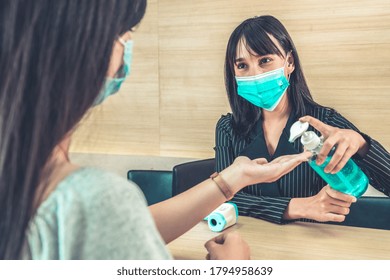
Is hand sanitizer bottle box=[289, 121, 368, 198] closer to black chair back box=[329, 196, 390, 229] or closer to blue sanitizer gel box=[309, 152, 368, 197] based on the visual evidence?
blue sanitizer gel box=[309, 152, 368, 197]

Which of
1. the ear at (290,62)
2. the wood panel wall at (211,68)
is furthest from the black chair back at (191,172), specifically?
the ear at (290,62)

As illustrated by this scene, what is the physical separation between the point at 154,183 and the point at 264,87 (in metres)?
0.42

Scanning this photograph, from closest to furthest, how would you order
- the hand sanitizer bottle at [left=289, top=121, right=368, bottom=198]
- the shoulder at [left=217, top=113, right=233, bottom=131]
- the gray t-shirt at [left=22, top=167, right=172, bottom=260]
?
the gray t-shirt at [left=22, top=167, right=172, bottom=260] → the hand sanitizer bottle at [left=289, top=121, right=368, bottom=198] → the shoulder at [left=217, top=113, right=233, bottom=131]

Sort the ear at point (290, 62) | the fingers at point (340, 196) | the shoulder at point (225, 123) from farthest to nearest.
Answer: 1. the shoulder at point (225, 123)
2. the ear at point (290, 62)
3. the fingers at point (340, 196)

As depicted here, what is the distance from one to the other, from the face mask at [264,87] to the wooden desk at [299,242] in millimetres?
314

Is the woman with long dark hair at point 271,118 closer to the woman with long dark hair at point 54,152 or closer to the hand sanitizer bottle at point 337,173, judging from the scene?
the hand sanitizer bottle at point 337,173

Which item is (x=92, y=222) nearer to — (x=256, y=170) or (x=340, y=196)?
(x=256, y=170)

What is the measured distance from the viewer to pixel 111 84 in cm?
53

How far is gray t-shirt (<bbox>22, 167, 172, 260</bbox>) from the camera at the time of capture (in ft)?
1.27

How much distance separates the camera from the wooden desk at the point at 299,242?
763mm

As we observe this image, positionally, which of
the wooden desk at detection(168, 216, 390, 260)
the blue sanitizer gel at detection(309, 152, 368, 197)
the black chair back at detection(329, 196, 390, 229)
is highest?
the blue sanitizer gel at detection(309, 152, 368, 197)

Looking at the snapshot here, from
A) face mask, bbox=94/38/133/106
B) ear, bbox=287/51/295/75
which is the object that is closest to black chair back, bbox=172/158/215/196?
ear, bbox=287/51/295/75
